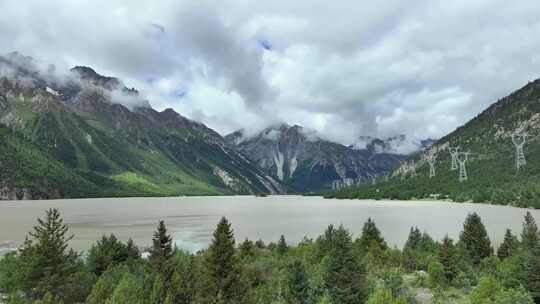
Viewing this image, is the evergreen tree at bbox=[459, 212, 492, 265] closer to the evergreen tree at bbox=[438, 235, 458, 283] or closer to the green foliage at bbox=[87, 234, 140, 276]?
the evergreen tree at bbox=[438, 235, 458, 283]

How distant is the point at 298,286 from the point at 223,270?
27.0 ft

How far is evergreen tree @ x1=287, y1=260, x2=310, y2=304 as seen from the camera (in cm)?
4462

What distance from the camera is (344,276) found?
149 ft

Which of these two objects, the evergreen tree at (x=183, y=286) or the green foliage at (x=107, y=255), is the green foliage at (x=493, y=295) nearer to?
the evergreen tree at (x=183, y=286)

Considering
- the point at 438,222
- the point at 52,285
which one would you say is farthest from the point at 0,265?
the point at 438,222

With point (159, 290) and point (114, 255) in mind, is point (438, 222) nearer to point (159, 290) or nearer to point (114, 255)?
point (114, 255)

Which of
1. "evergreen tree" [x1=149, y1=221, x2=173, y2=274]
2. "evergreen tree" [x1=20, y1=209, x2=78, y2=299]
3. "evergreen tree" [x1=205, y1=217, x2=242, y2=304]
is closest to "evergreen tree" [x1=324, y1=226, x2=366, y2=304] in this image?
"evergreen tree" [x1=205, y1=217, x2=242, y2=304]

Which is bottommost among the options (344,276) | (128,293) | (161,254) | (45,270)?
(344,276)

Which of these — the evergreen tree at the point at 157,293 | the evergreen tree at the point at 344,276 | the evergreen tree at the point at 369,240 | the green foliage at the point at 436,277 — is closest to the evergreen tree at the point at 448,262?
the green foliage at the point at 436,277

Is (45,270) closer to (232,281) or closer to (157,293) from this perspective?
(157,293)

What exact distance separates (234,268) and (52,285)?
1895 cm

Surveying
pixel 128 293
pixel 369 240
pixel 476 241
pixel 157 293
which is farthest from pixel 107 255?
pixel 476 241

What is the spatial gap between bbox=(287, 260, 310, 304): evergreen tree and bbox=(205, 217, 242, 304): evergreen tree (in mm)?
5687

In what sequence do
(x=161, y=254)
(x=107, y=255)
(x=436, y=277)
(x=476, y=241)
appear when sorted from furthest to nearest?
(x=476, y=241) < (x=107, y=255) < (x=436, y=277) < (x=161, y=254)
